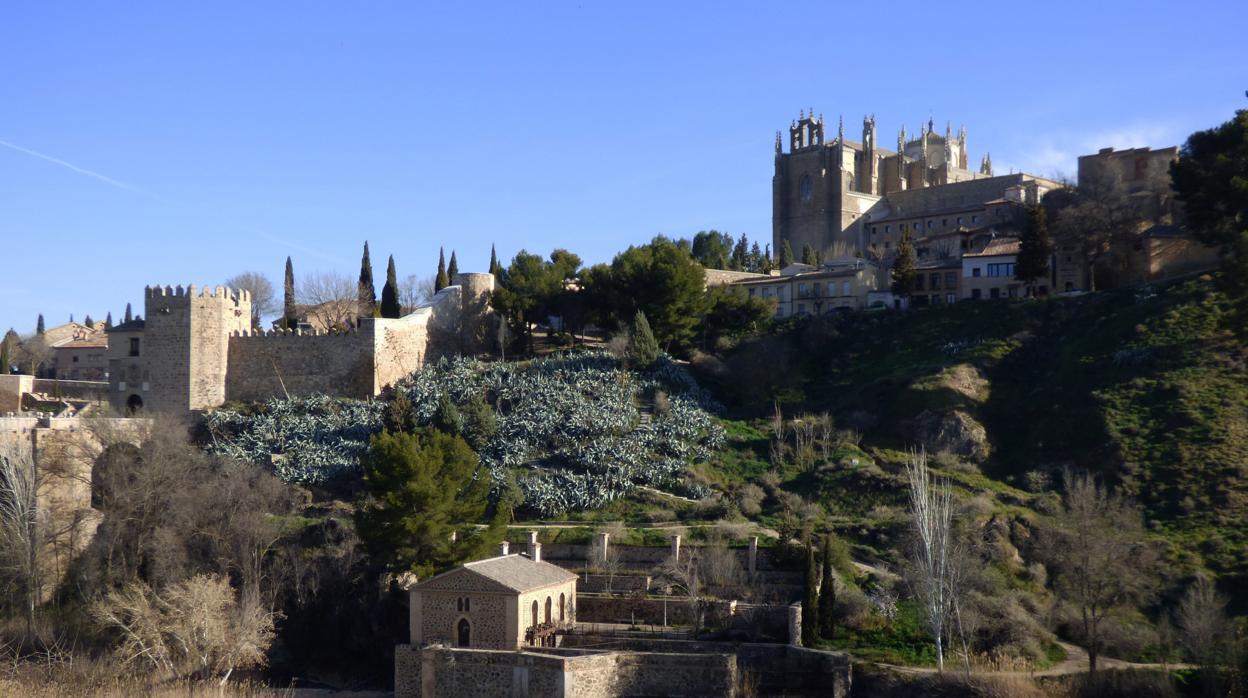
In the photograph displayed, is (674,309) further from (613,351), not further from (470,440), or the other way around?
(470,440)

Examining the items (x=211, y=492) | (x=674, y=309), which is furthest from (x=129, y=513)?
(x=674, y=309)

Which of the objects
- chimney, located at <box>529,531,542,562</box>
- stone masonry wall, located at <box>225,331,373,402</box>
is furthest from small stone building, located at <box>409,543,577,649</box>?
stone masonry wall, located at <box>225,331,373,402</box>

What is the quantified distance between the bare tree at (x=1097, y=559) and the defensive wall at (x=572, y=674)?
7783mm

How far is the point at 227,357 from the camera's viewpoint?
42.3 meters

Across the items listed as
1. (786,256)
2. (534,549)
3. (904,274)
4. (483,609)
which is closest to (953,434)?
(904,274)

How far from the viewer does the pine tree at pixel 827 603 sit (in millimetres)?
27094

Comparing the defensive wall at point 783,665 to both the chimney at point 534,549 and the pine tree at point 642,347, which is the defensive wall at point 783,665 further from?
the pine tree at point 642,347

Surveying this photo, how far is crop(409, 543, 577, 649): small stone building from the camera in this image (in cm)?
2683

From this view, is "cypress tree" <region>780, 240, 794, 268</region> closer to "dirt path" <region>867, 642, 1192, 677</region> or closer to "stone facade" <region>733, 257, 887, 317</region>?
"stone facade" <region>733, 257, 887, 317</region>

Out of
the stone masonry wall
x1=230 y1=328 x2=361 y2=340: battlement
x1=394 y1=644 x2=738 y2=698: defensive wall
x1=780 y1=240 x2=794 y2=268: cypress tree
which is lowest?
x1=394 y1=644 x2=738 y2=698: defensive wall

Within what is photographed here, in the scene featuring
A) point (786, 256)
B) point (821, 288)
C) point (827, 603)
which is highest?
point (786, 256)

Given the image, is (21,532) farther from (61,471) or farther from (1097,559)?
(1097,559)

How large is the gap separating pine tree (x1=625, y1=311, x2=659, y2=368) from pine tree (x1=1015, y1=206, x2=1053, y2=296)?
1355 cm

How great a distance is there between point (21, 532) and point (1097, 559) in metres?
25.7
